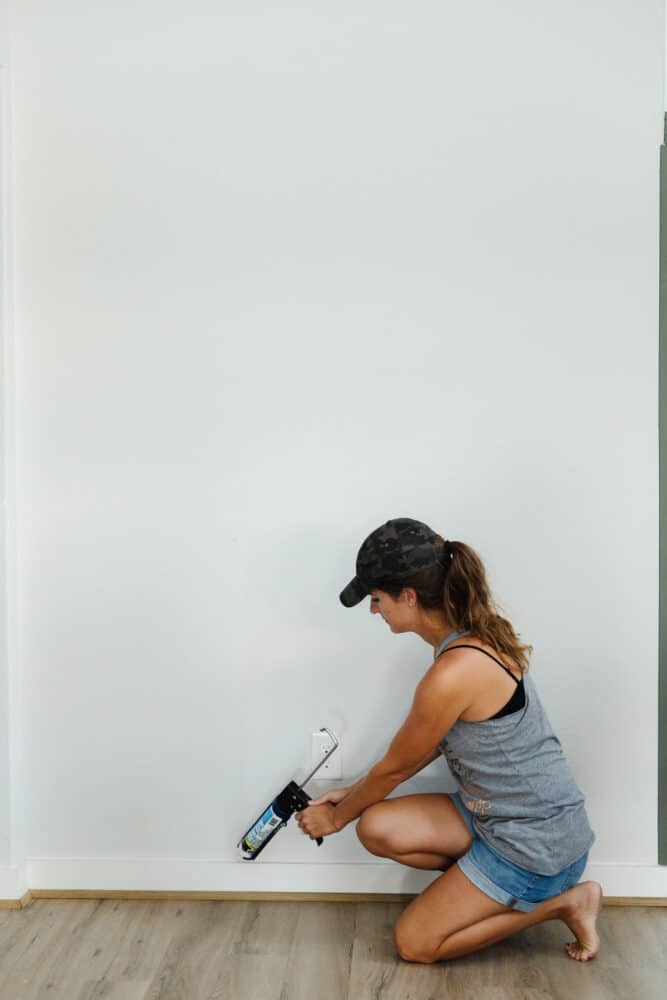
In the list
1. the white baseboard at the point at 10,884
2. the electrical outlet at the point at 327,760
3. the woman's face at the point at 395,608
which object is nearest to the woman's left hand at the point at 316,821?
the electrical outlet at the point at 327,760

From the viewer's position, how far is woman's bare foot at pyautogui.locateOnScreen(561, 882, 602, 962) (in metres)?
2.05

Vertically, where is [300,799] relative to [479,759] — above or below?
below

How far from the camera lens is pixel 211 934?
218 centimetres

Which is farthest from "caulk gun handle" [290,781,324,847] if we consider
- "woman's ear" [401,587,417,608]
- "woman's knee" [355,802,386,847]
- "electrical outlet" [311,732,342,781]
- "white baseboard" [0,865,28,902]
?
"white baseboard" [0,865,28,902]

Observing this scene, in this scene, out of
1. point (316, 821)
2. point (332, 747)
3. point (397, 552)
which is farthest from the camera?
point (332, 747)

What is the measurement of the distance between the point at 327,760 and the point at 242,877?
1.19 ft

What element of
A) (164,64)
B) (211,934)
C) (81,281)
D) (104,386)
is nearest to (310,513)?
(104,386)

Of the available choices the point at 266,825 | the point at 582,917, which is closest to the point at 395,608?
the point at 266,825

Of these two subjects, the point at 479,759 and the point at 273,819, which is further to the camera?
the point at 273,819

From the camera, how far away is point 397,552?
6.55 ft

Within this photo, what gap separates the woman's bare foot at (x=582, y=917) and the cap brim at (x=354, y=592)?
770 mm

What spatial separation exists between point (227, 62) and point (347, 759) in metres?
1.74

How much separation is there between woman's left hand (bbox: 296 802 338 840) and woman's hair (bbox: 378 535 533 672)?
20.3 inches

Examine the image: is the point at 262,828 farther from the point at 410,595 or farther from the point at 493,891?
the point at 410,595
